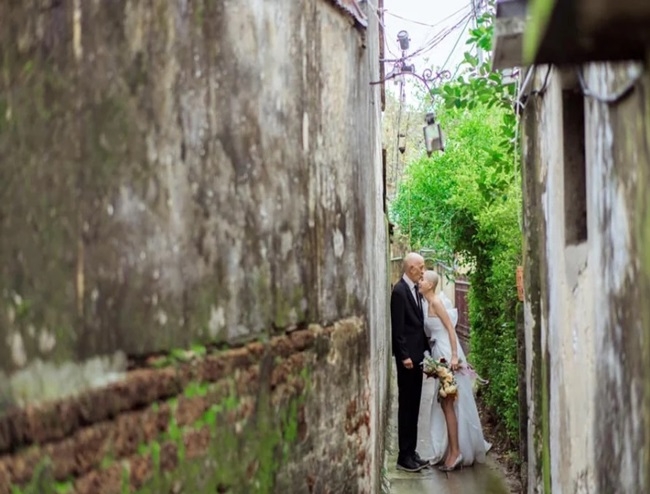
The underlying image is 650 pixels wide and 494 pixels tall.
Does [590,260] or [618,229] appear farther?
[590,260]

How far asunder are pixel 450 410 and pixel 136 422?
5.17 meters

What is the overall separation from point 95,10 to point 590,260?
6.81 ft

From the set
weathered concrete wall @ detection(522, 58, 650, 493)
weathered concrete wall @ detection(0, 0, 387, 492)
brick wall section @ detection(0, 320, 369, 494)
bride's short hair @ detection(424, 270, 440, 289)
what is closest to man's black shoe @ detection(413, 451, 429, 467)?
bride's short hair @ detection(424, 270, 440, 289)

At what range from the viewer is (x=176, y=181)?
239 cm

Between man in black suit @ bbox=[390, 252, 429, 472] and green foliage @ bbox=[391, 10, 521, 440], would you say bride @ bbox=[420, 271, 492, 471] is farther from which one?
green foliage @ bbox=[391, 10, 521, 440]

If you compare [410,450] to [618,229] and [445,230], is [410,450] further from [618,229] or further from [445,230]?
[618,229]

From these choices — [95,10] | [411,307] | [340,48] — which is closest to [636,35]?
[95,10]

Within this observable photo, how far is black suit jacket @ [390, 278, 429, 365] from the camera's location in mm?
7000

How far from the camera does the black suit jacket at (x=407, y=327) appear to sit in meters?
7.00

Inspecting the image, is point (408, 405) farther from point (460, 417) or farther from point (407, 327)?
point (407, 327)

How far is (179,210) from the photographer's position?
240 centimetres

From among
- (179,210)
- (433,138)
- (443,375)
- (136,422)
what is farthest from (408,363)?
(136,422)

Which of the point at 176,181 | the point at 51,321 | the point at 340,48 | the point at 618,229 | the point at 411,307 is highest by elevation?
the point at 340,48

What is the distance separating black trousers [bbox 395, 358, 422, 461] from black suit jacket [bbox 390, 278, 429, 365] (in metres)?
0.11
